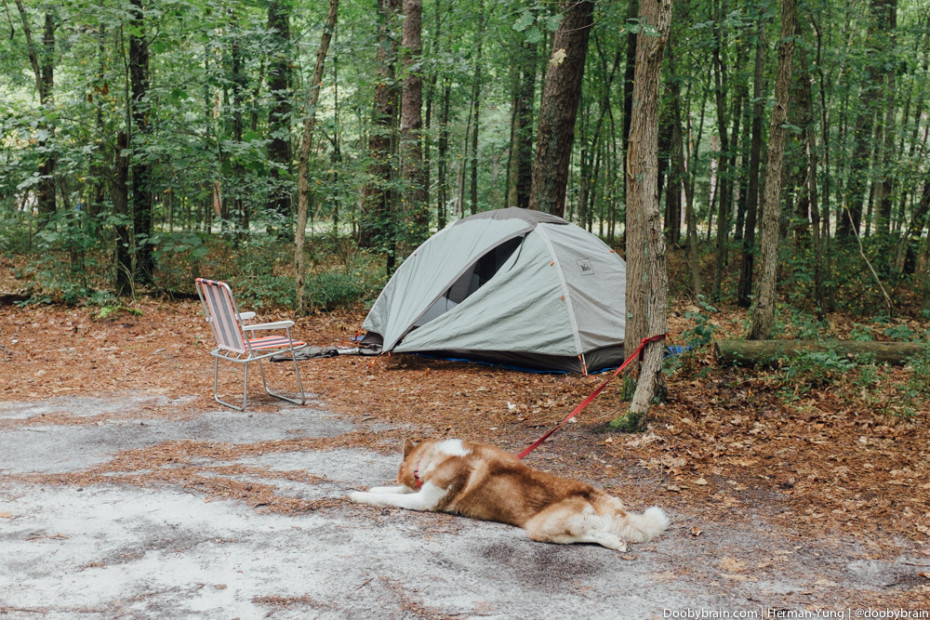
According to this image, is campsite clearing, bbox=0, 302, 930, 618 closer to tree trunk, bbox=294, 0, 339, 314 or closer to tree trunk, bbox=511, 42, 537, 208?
tree trunk, bbox=294, 0, 339, 314

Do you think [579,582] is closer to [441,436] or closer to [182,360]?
[441,436]

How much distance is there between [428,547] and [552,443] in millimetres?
2165

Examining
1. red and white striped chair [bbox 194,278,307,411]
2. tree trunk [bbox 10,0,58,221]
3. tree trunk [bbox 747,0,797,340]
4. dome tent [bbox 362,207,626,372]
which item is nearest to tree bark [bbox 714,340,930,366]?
tree trunk [bbox 747,0,797,340]

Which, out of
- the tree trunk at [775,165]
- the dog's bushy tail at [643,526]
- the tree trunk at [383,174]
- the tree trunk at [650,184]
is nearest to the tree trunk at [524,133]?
the tree trunk at [383,174]

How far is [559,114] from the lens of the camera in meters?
9.46

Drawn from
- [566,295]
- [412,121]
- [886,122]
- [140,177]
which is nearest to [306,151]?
[412,121]

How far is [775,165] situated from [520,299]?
3051mm

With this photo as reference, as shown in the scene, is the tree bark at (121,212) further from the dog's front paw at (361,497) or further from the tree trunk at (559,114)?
the dog's front paw at (361,497)

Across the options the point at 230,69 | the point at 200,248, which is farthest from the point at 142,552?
the point at 230,69

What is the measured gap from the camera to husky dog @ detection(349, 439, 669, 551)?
3.19 metres

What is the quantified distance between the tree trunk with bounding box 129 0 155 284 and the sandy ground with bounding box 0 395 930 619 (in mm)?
7606

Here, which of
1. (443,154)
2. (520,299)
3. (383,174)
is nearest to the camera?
(520,299)

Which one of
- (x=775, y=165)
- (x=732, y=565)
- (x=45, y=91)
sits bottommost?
(x=732, y=565)

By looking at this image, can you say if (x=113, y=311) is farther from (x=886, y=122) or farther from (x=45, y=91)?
(x=886, y=122)
